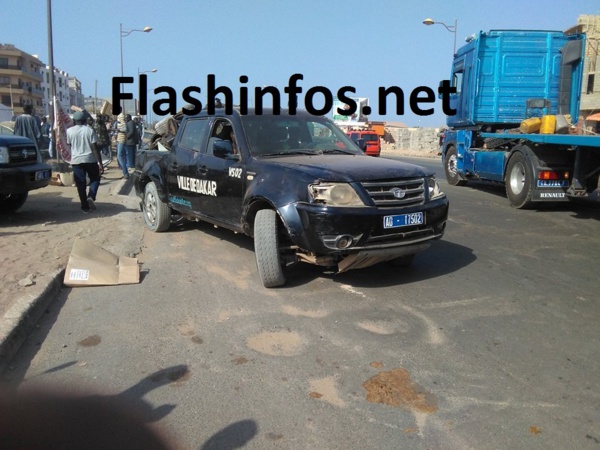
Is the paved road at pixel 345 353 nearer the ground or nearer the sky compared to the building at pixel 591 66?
nearer the ground

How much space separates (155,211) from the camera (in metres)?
7.50

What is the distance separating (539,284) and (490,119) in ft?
25.6

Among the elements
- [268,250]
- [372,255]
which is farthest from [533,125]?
[268,250]

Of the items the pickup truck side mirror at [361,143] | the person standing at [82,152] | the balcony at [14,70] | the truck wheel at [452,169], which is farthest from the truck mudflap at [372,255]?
the balcony at [14,70]

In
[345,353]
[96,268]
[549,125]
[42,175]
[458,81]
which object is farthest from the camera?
[458,81]

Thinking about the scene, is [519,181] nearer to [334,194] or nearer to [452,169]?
[452,169]

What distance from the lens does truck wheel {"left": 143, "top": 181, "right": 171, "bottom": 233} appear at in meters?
7.37

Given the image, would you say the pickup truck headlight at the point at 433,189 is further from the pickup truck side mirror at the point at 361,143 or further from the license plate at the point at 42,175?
the license plate at the point at 42,175

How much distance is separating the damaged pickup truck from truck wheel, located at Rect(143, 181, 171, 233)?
0.96 m

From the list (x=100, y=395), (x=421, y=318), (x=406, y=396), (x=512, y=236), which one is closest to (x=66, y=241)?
(x=100, y=395)

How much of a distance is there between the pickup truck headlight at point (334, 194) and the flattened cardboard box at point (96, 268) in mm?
2048

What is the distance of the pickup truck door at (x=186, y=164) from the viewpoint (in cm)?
644

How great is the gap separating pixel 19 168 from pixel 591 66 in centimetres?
2467

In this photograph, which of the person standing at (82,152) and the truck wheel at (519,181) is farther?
the truck wheel at (519,181)
